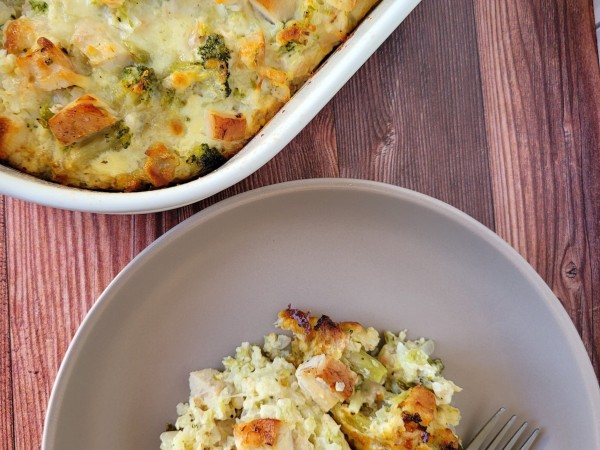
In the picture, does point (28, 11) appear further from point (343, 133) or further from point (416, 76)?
point (416, 76)

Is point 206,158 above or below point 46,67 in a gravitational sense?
below

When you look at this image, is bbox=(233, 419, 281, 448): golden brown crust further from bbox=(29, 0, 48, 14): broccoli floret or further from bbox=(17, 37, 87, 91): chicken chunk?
bbox=(29, 0, 48, 14): broccoli floret

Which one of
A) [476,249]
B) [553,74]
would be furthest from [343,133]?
[553,74]

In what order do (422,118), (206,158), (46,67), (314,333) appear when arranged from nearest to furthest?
(46,67) < (206,158) < (314,333) < (422,118)

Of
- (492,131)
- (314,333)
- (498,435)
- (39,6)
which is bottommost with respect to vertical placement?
(498,435)

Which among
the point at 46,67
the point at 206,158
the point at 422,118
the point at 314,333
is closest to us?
the point at 46,67

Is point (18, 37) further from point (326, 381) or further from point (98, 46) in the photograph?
point (326, 381)

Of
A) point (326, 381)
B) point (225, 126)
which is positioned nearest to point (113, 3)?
point (225, 126)
